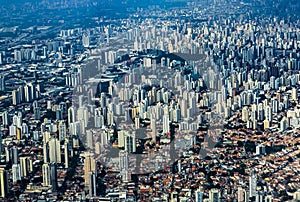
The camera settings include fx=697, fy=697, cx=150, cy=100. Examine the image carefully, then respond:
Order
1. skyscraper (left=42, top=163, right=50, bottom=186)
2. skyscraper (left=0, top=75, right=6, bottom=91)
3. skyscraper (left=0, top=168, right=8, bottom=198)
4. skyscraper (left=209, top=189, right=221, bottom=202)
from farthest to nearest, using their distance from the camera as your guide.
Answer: skyscraper (left=0, top=75, right=6, bottom=91), skyscraper (left=42, top=163, right=50, bottom=186), skyscraper (left=0, top=168, right=8, bottom=198), skyscraper (left=209, top=189, right=221, bottom=202)

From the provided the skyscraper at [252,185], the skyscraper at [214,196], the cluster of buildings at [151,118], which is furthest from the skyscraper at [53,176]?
the skyscraper at [252,185]

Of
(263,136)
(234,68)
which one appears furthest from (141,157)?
(234,68)

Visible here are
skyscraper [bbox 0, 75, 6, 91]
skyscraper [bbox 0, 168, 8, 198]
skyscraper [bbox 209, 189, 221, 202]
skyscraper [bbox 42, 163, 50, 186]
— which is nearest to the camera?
skyscraper [bbox 209, 189, 221, 202]

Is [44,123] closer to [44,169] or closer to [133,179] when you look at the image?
[44,169]

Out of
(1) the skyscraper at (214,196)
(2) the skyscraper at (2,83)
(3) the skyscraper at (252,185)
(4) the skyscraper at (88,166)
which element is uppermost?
(2) the skyscraper at (2,83)

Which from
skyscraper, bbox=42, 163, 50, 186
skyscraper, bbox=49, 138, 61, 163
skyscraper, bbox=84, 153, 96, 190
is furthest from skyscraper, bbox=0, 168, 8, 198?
skyscraper, bbox=84, 153, 96, 190

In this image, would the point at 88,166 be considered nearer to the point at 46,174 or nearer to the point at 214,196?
the point at 46,174

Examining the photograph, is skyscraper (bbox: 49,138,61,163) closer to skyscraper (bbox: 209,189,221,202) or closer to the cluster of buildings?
the cluster of buildings

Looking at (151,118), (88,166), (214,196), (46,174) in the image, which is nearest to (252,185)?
(214,196)

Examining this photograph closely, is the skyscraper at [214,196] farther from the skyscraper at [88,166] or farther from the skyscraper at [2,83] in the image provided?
the skyscraper at [2,83]
